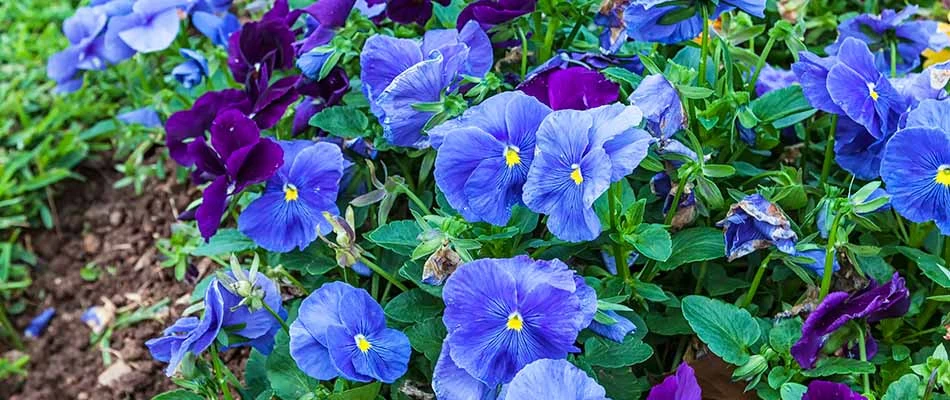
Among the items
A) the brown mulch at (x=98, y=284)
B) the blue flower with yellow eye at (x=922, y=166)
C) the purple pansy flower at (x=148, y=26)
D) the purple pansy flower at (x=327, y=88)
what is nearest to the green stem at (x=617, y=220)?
the blue flower with yellow eye at (x=922, y=166)

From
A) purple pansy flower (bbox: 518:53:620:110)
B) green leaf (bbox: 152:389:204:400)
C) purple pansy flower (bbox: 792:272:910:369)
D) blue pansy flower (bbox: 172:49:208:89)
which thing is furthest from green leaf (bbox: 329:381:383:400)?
blue pansy flower (bbox: 172:49:208:89)

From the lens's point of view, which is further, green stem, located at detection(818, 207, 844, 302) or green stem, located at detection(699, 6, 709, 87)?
green stem, located at detection(699, 6, 709, 87)

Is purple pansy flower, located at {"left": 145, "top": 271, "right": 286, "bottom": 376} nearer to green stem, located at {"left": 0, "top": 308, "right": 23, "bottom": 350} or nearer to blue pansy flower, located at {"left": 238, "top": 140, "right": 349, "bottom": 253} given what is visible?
blue pansy flower, located at {"left": 238, "top": 140, "right": 349, "bottom": 253}

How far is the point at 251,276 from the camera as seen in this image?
153 cm

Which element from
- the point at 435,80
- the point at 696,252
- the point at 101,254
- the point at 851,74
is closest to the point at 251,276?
the point at 435,80

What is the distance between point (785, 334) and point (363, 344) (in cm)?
60

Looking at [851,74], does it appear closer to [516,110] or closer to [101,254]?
[516,110]

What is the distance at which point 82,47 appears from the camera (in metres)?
2.41

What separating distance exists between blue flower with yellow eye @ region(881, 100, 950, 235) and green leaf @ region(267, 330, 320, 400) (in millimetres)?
879

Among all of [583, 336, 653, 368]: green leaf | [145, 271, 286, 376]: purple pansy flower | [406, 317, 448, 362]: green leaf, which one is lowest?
[145, 271, 286, 376]: purple pansy flower

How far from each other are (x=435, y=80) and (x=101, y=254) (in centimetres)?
143

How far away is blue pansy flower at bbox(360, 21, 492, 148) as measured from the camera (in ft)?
5.05

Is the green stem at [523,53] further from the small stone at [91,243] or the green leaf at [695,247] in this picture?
the small stone at [91,243]

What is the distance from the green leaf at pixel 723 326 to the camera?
1.42 meters
